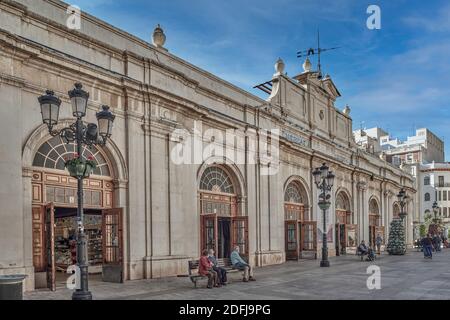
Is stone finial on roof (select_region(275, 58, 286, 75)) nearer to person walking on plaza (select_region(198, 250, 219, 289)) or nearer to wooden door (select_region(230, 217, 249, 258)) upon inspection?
wooden door (select_region(230, 217, 249, 258))

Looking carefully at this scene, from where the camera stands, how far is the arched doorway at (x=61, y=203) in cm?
1254

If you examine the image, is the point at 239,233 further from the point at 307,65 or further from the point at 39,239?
the point at 307,65

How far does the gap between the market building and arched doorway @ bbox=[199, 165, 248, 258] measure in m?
A: 0.06

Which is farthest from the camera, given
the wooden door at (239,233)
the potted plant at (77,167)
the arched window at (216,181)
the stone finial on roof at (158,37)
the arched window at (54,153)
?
the wooden door at (239,233)

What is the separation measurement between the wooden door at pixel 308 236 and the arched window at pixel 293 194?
1.51m

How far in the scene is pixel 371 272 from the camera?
1825cm

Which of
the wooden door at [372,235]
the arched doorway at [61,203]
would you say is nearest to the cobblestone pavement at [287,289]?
the arched doorway at [61,203]

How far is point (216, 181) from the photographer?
20.4m

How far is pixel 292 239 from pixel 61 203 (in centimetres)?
1554

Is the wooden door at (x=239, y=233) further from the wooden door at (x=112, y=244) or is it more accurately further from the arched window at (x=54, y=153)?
the arched window at (x=54, y=153)

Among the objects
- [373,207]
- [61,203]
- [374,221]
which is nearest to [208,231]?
[61,203]

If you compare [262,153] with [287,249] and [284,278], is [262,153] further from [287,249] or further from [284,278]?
[284,278]
